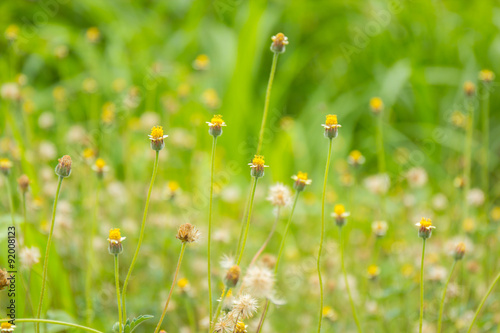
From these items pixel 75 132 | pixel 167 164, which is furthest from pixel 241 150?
pixel 75 132

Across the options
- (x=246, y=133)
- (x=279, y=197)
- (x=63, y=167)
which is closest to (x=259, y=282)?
(x=279, y=197)

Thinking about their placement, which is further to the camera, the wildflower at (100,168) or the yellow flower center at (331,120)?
the wildflower at (100,168)

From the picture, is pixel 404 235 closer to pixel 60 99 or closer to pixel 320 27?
pixel 60 99

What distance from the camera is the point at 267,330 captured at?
1.38m

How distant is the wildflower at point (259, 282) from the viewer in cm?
80

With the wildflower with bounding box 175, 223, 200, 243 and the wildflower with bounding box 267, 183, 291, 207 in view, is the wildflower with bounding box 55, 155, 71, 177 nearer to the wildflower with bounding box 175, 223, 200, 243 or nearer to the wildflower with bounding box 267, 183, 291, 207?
the wildflower with bounding box 175, 223, 200, 243

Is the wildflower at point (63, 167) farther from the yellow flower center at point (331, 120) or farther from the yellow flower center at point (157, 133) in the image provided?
the yellow flower center at point (331, 120)

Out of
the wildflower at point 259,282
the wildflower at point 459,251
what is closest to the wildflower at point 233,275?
the wildflower at point 259,282

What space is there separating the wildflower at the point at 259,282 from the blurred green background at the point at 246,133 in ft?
1.35

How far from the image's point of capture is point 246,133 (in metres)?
2.85

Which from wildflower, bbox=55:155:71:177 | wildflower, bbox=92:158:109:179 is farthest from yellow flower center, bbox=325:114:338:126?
wildflower, bbox=92:158:109:179

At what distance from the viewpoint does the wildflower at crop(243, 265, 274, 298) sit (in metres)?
0.80

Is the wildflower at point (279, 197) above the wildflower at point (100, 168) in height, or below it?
below

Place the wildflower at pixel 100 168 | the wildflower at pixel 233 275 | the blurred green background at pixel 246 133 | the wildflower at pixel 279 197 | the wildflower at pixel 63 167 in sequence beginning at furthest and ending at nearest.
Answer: the blurred green background at pixel 246 133
the wildflower at pixel 100 168
the wildflower at pixel 279 197
the wildflower at pixel 63 167
the wildflower at pixel 233 275
